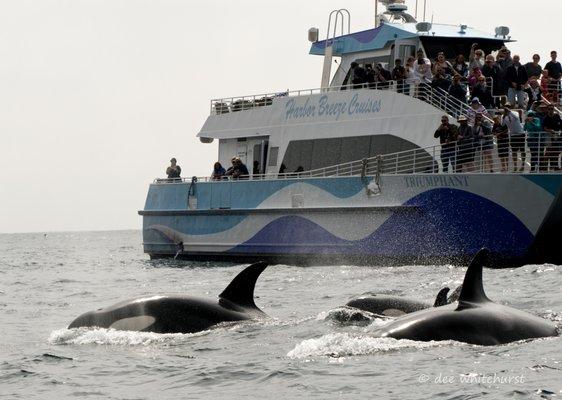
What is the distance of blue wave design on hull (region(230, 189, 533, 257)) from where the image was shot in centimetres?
2630

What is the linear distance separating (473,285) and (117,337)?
13.3ft

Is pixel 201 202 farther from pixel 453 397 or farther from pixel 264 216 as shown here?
pixel 453 397

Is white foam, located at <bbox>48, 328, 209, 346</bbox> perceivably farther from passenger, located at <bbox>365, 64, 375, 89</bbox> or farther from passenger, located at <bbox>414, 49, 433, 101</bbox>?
passenger, located at <bbox>365, 64, 375, 89</bbox>

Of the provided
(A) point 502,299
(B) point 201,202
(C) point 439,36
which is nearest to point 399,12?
(C) point 439,36

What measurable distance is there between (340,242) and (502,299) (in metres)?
12.1

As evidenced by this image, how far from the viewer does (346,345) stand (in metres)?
13.0

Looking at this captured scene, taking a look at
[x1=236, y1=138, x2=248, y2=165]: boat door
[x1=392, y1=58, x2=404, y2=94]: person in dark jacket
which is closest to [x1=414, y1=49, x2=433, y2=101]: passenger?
[x1=392, y1=58, x2=404, y2=94]: person in dark jacket

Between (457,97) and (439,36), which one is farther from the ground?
(439,36)

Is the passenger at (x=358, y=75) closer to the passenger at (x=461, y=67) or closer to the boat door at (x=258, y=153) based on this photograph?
the passenger at (x=461, y=67)

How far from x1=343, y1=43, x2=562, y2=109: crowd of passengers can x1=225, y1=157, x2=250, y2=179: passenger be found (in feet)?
16.9

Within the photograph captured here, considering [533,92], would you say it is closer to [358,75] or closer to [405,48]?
[405,48]

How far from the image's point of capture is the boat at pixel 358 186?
26.5 metres

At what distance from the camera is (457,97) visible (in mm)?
28609

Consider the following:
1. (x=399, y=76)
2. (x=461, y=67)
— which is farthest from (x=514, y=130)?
(x=399, y=76)
